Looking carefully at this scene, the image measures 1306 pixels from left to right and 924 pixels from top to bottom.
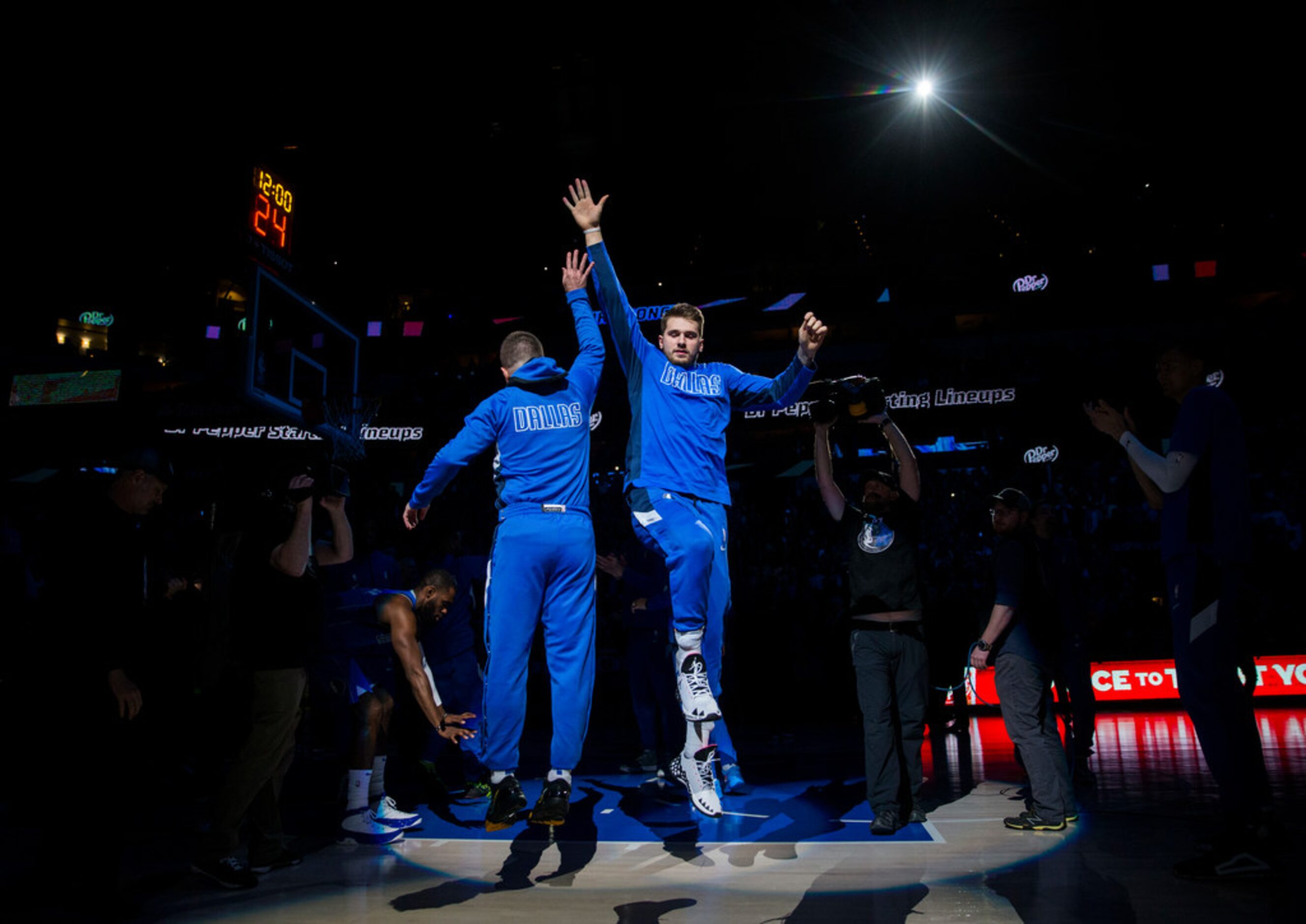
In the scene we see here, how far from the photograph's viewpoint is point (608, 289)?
4.27 metres

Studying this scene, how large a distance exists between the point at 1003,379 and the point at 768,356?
8971 mm

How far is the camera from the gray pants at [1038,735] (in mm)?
4305

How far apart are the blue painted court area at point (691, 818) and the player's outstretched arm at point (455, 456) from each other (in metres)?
1.85

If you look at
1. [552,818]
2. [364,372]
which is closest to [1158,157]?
[552,818]

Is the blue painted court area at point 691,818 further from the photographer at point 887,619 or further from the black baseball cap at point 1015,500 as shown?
the black baseball cap at point 1015,500

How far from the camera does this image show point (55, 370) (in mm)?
26656

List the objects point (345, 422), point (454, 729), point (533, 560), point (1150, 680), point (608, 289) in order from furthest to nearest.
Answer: point (1150, 680) < point (345, 422) < point (608, 289) < point (454, 729) < point (533, 560)

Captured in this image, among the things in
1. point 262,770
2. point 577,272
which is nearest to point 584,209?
point 577,272

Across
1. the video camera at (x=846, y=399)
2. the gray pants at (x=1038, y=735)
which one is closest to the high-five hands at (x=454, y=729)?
the video camera at (x=846, y=399)

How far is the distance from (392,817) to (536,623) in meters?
1.58

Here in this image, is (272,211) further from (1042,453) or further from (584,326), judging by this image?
(1042,453)

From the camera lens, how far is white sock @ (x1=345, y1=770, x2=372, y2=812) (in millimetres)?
4461

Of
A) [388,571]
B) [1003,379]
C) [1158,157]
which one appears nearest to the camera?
[388,571]

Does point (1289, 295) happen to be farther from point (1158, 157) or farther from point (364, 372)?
point (364, 372)
